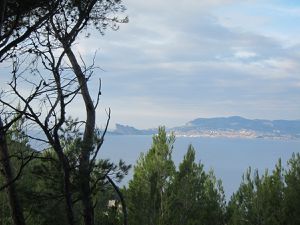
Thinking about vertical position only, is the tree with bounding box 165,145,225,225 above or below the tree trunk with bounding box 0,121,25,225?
below

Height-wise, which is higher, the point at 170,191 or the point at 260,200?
the point at 170,191

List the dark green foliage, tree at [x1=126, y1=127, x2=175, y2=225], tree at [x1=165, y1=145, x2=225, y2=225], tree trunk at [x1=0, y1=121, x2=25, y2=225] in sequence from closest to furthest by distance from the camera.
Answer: tree trunk at [x1=0, y1=121, x2=25, y2=225]
tree at [x1=126, y1=127, x2=175, y2=225]
the dark green foliage
tree at [x1=165, y1=145, x2=225, y2=225]

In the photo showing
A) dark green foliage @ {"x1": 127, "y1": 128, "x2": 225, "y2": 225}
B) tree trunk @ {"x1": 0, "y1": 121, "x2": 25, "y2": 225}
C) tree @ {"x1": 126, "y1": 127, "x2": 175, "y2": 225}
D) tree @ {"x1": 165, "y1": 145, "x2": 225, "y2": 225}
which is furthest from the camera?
tree @ {"x1": 165, "y1": 145, "x2": 225, "y2": 225}

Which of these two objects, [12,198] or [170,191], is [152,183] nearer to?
[170,191]

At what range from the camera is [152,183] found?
14766mm

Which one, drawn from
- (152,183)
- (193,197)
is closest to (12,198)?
(152,183)

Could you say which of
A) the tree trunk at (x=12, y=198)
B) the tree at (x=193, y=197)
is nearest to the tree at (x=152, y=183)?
the tree at (x=193, y=197)

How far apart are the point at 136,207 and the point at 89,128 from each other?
6869mm

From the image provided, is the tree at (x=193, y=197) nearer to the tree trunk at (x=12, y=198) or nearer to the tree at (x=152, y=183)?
the tree at (x=152, y=183)

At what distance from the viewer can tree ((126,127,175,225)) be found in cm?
1382

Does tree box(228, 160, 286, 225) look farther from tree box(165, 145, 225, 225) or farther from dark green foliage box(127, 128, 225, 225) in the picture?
dark green foliage box(127, 128, 225, 225)

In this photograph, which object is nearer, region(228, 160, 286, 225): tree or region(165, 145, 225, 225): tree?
region(228, 160, 286, 225): tree

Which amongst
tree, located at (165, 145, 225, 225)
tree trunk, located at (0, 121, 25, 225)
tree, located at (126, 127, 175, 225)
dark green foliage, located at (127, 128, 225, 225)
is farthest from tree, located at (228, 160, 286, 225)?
tree trunk, located at (0, 121, 25, 225)

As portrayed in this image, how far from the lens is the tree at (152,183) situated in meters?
13.8
